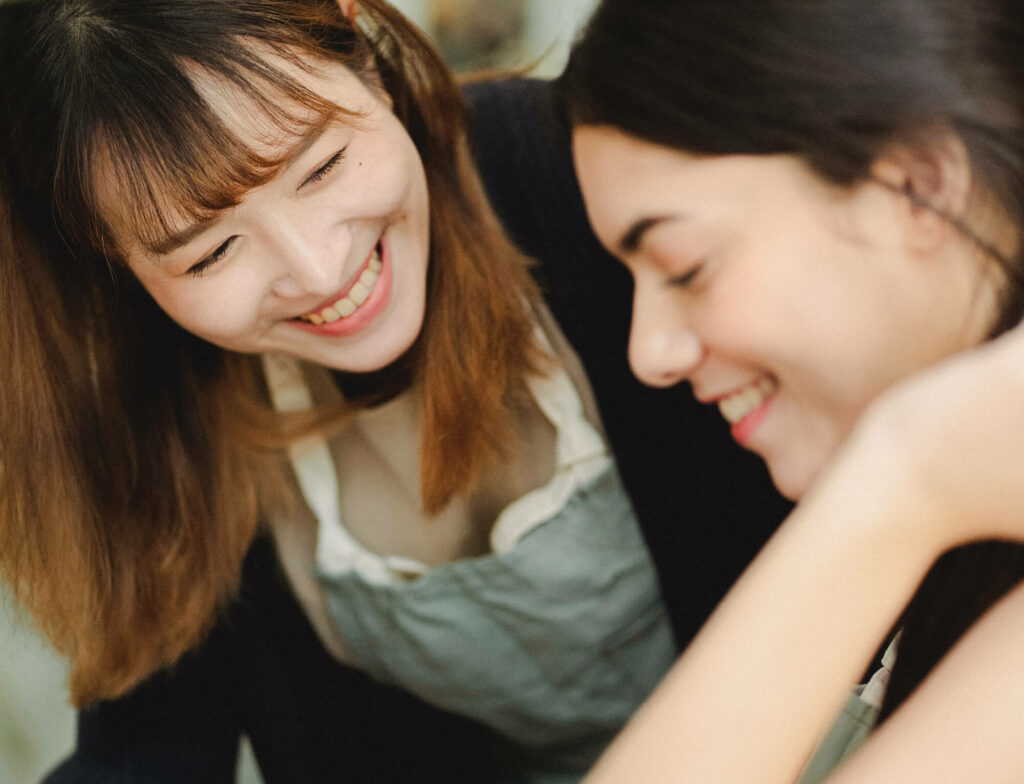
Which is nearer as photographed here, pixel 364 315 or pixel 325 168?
pixel 325 168

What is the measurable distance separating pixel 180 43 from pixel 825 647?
2.01 feet

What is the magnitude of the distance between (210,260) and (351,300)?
0.15 meters

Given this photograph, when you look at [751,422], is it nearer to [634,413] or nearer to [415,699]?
[634,413]

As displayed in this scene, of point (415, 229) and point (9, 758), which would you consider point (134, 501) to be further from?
point (9, 758)

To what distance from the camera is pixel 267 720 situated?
104 centimetres

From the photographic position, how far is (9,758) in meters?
1.42

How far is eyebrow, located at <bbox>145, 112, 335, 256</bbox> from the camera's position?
685mm

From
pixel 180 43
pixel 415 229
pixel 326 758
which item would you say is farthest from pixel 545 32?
pixel 326 758

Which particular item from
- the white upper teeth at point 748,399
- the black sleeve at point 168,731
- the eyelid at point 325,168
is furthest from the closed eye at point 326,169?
the black sleeve at point 168,731

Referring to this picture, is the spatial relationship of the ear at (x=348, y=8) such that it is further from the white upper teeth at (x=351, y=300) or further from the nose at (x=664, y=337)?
the nose at (x=664, y=337)

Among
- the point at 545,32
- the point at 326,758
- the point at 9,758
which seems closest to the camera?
the point at 326,758

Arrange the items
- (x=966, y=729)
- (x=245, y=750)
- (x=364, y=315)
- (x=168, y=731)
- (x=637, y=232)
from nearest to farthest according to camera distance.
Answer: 1. (x=966, y=729)
2. (x=637, y=232)
3. (x=364, y=315)
4. (x=168, y=731)
5. (x=245, y=750)

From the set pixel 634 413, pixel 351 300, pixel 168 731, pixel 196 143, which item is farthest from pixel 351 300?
pixel 168 731

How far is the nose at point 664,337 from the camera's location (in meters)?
0.69
